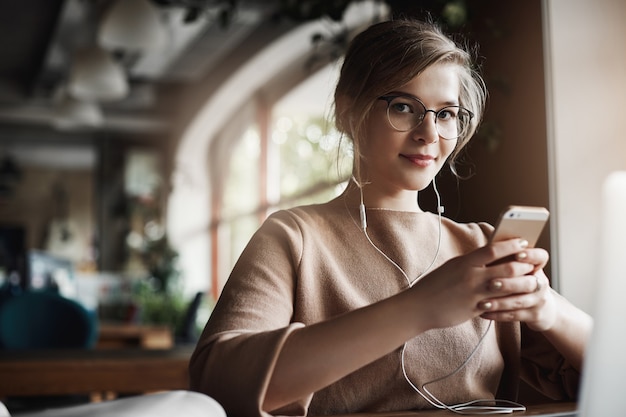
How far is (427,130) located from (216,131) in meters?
8.78

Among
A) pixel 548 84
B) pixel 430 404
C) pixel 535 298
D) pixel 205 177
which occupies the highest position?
pixel 548 84

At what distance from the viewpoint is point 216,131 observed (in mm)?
9695

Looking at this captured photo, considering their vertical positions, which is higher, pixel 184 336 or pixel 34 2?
pixel 34 2

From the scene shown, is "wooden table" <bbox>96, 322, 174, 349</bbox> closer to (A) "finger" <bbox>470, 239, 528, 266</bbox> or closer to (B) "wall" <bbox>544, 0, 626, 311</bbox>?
(B) "wall" <bbox>544, 0, 626, 311</bbox>

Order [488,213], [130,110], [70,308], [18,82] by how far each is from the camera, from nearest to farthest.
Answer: [488,213], [70,308], [18,82], [130,110]

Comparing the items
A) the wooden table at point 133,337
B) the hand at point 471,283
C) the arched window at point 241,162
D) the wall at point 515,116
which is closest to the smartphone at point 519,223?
the hand at point 471,283

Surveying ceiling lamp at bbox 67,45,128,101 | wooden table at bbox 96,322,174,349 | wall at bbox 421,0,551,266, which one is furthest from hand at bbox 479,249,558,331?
wooden table at bbox 96,322,174,349

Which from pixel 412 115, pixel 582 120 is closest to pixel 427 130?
pixel 412 115

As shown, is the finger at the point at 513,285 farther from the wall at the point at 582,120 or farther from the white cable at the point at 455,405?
the wall at the point at 582,120

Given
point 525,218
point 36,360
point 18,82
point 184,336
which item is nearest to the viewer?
point 525,218

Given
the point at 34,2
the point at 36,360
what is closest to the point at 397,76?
the point at 36,360

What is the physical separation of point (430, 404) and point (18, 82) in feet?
29.7

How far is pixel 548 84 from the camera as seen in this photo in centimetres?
179

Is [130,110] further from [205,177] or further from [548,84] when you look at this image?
[548,84]
